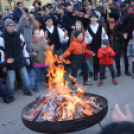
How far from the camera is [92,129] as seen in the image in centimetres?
403

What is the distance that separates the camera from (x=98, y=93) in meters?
5.73

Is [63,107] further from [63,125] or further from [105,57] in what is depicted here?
[105,57]

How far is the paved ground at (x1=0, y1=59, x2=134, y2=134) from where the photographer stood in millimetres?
4201

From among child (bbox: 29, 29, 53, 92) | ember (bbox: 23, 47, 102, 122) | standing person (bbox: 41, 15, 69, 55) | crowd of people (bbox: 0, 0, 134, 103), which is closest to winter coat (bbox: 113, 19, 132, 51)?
crowd of people (bbox: 0, 0, 134, 103)

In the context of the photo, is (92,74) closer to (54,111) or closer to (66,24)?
(66,24)

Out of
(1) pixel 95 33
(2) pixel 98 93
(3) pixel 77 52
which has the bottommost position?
(2) pixel 98 93

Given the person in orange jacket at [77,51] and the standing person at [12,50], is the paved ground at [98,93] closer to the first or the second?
the standing person at [12,50]

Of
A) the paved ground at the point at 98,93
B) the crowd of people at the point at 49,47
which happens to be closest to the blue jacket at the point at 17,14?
the crowd of people at the point at 49,47

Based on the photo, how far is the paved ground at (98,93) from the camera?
4201 mm

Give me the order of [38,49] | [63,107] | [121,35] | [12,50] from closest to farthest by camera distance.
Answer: [63,107]
[12,50]
[38,49]
[121,35]

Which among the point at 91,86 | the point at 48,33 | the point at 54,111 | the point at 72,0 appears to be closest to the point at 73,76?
the point at 91,86

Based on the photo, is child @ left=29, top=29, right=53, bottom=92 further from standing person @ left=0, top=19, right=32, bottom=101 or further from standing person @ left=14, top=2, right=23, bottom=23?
standing person @ left=14, top=2, right=23, bottom=23

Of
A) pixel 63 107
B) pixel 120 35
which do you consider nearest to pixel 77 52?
pixel 120 35

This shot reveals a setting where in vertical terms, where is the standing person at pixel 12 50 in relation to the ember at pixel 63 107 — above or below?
above
